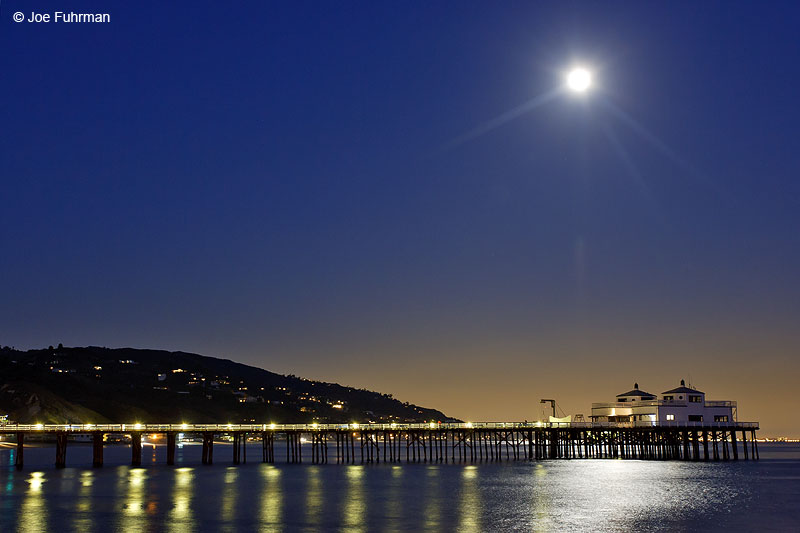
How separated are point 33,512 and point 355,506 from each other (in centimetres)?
2250

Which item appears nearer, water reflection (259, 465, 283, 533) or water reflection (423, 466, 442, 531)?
water reflection (259, 465, 283, 533)

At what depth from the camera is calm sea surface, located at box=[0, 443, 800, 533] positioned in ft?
170

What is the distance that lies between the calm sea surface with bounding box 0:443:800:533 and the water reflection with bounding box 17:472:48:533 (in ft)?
0.24

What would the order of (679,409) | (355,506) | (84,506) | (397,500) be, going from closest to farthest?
(84,506)
(355,506)
(397,500)
(679,409)

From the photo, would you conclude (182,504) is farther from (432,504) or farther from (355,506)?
(432,504)

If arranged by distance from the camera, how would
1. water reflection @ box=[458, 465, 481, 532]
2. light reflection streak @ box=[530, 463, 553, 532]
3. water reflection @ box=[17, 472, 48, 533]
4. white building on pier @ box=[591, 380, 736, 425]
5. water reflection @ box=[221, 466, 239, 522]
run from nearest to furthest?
1. water reflection @ box=[17, 472, 48, 533]
2. water reflection @ box=[458, 465, 481, 532]
3. light reflection streak @ box=[530, 463, 553, 532]
4. water reflection @ box=[221, 466, 239, 522]
5. white building on pier @ box=[591, 380, 736, 425]

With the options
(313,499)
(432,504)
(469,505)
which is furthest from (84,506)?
(469,505)

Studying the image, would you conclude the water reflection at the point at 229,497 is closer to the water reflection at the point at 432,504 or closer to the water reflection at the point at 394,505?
the water reflection at the point at 394,505

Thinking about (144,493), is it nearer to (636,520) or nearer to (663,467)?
(636,520)

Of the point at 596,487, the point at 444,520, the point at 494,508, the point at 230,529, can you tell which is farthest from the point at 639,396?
the point at 230,529

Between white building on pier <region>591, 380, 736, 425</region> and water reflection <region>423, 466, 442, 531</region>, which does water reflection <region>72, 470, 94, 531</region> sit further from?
white building on pier <region>591, 380, 736, 425</region>

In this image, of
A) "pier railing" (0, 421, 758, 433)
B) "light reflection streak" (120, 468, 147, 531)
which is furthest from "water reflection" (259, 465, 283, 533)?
"pier railing" (0, 421, 758, 433)

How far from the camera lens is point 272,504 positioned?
201 ft

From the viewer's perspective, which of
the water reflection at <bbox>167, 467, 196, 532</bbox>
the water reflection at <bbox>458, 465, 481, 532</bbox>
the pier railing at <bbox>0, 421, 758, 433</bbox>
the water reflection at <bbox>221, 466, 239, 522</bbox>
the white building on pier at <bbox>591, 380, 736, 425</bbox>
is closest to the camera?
the water reflection at <bbox>167, 467, 196, 532</bbox>
